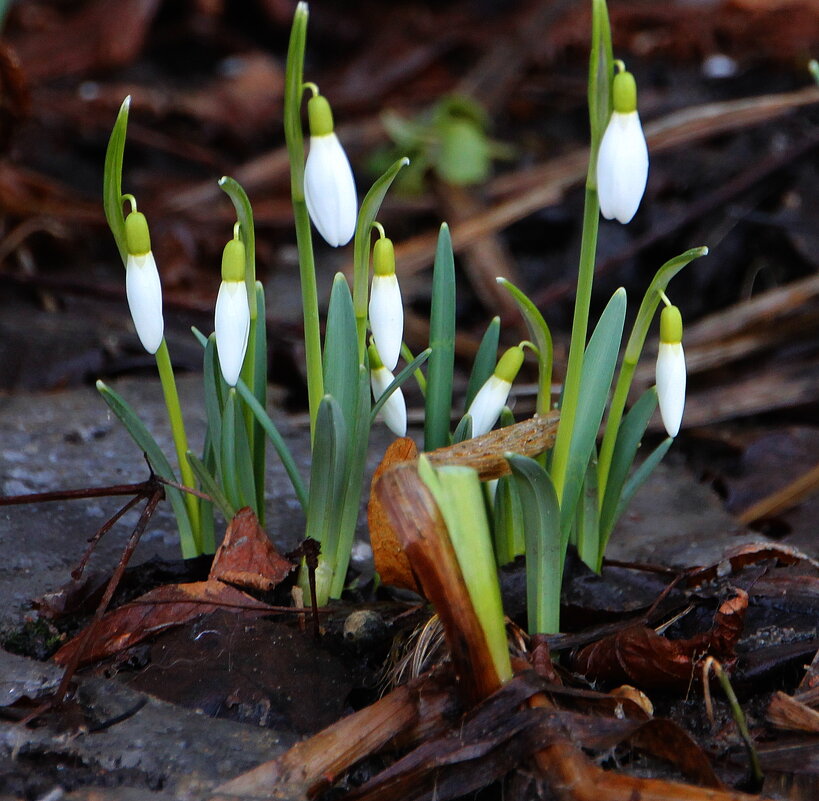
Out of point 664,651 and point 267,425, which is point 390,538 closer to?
point 267,425

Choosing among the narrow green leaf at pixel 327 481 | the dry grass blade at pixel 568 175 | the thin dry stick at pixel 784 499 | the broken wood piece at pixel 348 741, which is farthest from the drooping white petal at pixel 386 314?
the dry grass blade at pixel 568 175

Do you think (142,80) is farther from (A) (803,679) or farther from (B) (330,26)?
(A) (803,679)

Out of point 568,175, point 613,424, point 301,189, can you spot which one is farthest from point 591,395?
point 568,175

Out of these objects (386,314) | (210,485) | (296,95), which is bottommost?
(210,485)

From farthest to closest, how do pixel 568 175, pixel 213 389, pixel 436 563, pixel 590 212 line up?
pixel 568 175 → pixel 213 389 → pixel 590 212 → pixel 436 563

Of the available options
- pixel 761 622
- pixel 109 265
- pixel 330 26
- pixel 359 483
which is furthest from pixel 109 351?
pixel 330 26

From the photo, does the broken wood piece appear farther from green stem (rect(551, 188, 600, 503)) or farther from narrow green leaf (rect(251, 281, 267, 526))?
narrow green leaf (rect(251, 281, 267, 526))
